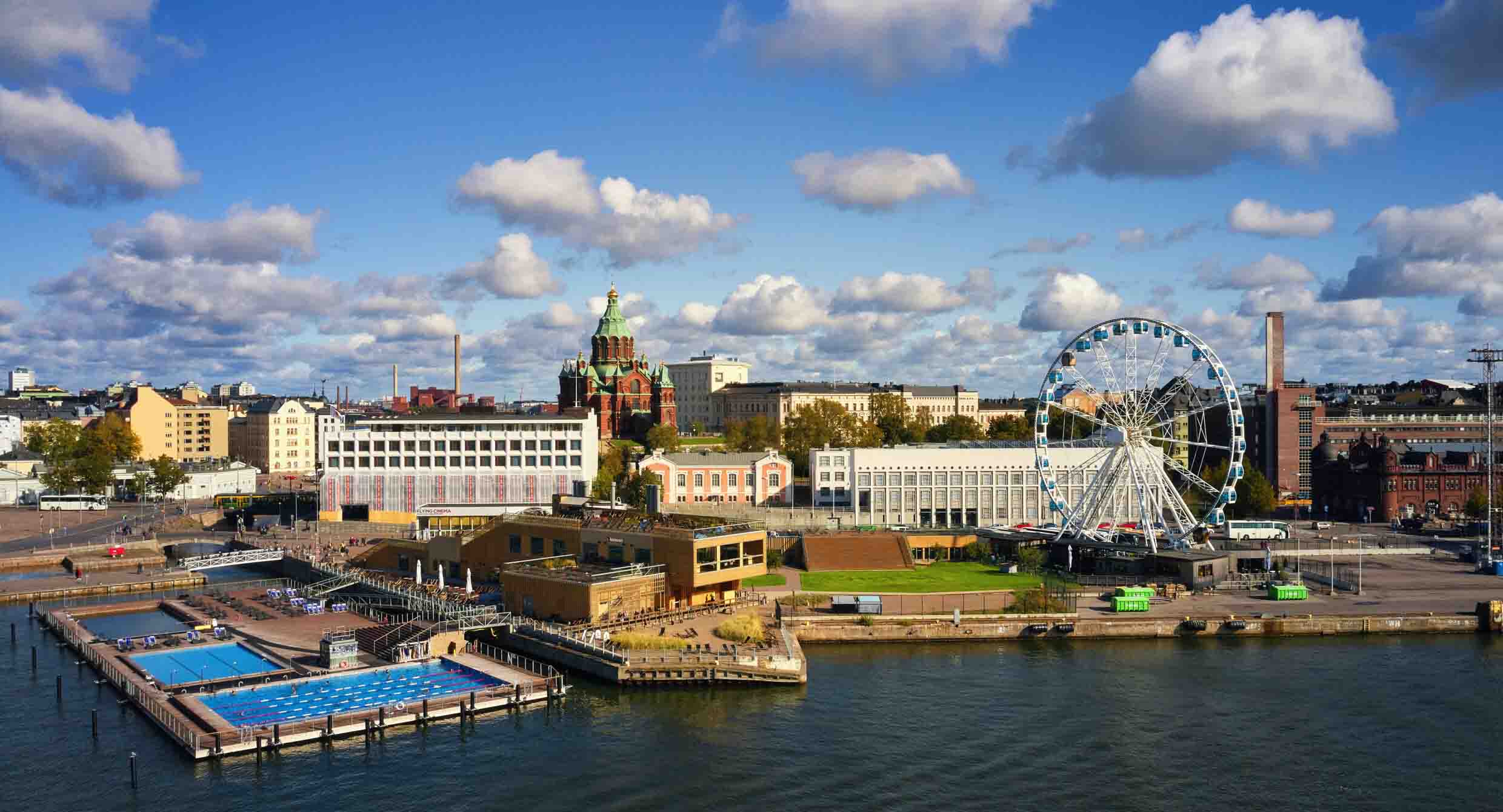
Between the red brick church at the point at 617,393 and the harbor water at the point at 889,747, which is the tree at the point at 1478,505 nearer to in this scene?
the harbor water at the point at 889,747

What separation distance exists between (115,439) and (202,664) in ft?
315

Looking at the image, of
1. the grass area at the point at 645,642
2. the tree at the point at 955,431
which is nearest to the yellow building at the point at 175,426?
the tree at the point at 955,431

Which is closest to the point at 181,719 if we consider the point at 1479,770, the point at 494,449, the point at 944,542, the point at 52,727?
the point at 52,727

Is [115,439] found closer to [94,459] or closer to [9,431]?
[94,459]

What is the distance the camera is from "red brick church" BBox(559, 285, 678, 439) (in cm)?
14162

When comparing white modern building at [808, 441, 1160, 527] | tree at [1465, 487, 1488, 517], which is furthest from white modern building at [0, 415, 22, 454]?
tree at [1465, 487, 1488, 517]

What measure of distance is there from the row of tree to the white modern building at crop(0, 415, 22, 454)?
3.88 meters

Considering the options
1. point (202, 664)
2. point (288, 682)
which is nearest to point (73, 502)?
point (202, 664)

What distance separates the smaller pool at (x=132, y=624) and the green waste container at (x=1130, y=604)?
4374 centimetres

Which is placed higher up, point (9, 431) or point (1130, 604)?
point (9, 431)

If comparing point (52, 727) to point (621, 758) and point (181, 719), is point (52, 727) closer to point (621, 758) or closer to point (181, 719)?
point (181, 719)

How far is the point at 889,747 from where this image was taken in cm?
3544

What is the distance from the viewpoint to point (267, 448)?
484 feet

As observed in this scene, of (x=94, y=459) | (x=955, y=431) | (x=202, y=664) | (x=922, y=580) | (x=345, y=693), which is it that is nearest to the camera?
(x=345, y=693)
